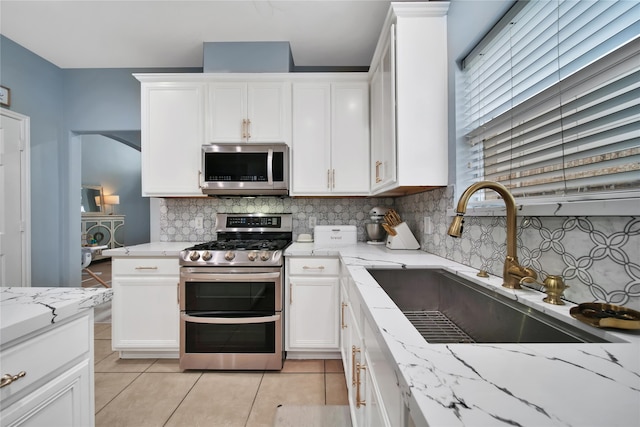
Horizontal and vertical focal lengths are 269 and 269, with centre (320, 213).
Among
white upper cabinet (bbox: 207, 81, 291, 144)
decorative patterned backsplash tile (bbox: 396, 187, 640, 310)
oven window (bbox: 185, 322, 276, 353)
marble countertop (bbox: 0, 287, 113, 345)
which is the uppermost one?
white upper cabinet (bbox: 207, 81, 291, 144)

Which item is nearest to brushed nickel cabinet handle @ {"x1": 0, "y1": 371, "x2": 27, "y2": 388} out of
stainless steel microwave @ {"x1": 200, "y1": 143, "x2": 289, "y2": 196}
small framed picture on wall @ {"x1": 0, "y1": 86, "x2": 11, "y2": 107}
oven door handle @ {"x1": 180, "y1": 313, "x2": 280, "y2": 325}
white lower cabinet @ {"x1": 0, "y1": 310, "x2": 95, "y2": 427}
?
white lower cabinet @ {"x1": 0, "y1": 310, "x2": 95, "y2": 427}

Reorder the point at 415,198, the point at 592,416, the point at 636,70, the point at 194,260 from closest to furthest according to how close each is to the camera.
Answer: the point at 592,416 < the point at 636,70 < the point at 194,260 < the point at 415,198

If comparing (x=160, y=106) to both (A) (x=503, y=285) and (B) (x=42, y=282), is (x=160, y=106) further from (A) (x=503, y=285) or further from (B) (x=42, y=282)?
(A) (x=503, y=285)

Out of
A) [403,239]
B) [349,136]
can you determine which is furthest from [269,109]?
[403,239]

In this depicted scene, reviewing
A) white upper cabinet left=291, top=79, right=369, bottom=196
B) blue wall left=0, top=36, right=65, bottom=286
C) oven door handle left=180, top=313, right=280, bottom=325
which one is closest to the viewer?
oven door handle left=180, top=313, right=280, bottom=325

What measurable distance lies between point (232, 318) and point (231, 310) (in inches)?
2.3

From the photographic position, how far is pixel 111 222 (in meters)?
6.61

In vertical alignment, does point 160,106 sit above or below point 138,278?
above

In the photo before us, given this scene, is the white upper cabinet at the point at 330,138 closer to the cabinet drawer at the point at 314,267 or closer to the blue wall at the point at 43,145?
the cabinet drawer at the point at 314,267

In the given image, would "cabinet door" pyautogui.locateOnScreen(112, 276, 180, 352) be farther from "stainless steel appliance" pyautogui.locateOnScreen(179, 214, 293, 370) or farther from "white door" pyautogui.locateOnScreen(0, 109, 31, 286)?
"white door" pyautogui.locateOnScreen(0, 109, 31, 286)

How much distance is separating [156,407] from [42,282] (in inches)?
88.0

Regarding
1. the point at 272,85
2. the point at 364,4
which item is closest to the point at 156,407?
the point at 272,85

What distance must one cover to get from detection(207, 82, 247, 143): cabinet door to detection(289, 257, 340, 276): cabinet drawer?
1180mm

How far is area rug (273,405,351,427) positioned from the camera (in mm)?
1503
